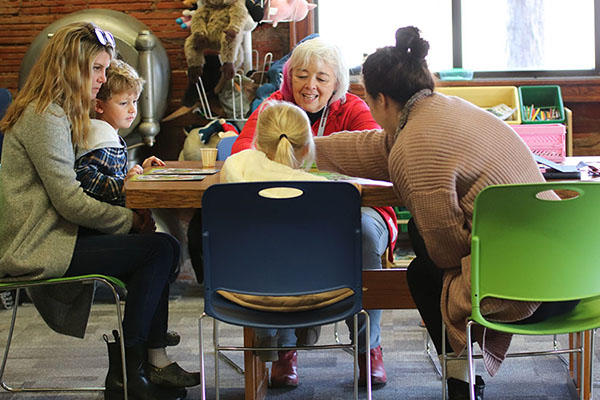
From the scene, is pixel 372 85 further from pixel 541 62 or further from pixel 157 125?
pixel 541 62

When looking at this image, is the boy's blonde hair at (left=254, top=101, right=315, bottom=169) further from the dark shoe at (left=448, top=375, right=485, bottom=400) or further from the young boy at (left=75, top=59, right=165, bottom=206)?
the dark shoe at (left=448, top=375, right=485, bottom=400)

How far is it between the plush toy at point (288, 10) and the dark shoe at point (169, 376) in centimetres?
233

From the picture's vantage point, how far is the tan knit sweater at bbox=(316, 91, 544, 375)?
197 cm

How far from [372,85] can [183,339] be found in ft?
5.18

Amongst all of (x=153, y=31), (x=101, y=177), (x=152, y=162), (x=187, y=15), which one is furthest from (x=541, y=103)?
(x=101, y=177)

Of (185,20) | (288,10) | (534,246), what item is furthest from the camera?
(185,20)

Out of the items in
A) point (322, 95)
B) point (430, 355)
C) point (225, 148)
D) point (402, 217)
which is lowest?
point (430, 355)

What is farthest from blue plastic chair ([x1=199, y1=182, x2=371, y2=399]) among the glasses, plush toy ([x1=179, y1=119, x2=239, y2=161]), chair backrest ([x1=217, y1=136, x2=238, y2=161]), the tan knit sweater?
plush toy ([x1=179, y1=119, x2=239, y2=161])

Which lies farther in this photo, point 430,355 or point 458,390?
point 430,355

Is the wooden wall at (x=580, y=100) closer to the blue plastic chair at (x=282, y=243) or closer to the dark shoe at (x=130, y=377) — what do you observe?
the dark shoe at (x=130, y=377)

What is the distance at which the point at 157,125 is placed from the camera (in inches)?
176

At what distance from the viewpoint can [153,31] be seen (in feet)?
15.7

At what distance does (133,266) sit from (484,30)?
3.28 meters

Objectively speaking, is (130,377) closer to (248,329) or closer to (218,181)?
(248,329)
